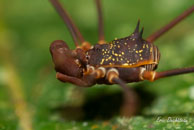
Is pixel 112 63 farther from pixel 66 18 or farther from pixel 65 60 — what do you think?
pixel 66 18

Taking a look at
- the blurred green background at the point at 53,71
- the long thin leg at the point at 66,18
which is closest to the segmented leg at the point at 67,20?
the long thin leg at the point at 66,18

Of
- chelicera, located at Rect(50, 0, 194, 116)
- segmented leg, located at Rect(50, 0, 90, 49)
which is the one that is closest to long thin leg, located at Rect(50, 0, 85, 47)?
segmented leg, located at Rect(50, 0, 90, 49)

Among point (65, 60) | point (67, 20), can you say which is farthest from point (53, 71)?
point (65, 60)

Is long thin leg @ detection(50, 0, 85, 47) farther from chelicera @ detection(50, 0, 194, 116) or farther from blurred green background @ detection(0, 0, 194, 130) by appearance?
blurred green background @ detection(0, 0, 194, 130)

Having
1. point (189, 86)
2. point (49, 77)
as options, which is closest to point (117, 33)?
point (49, 77)

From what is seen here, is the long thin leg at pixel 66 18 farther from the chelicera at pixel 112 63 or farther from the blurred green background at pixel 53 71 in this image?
the blurred green background at pixel 53 71

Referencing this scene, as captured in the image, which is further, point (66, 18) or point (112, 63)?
point (66, 18)
